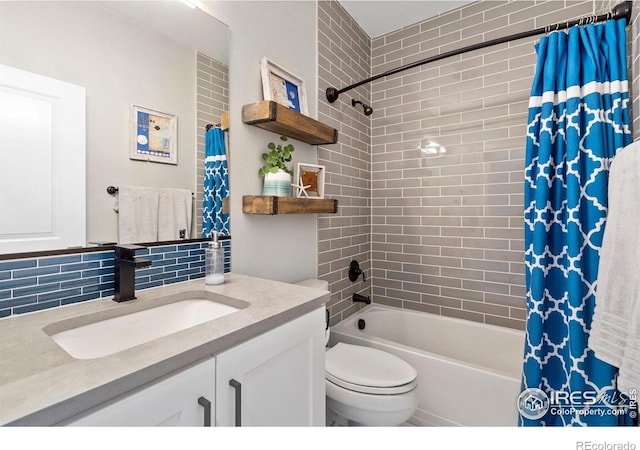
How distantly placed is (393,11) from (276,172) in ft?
5.32

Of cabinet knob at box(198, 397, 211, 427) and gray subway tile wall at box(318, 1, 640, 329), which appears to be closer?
cabinet knob at box(198, 397, 211, 427)

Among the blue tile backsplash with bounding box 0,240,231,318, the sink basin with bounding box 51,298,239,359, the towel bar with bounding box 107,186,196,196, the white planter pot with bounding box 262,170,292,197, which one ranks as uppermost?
the white planter pot with bounding box 262,170,292,197

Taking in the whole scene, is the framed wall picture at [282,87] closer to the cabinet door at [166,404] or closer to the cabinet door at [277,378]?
the cabinet door at [277,378]

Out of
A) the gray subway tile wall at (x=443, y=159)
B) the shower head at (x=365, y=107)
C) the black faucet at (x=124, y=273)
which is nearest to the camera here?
the black faucet at (x=124, y=273)

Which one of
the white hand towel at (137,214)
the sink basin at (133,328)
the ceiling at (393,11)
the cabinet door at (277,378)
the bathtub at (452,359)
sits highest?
the ceiling at (393,11)

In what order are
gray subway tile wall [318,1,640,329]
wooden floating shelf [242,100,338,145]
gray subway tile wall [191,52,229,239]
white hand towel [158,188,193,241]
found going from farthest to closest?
1. gray subway tile wall [318,1,640,329]
2. wooden floating shelf [242,100,338,145]
3. gray subway tile wall [191,52,229,239]
4. white hand towel [158,188,193,241]

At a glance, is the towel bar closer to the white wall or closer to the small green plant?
the white wall

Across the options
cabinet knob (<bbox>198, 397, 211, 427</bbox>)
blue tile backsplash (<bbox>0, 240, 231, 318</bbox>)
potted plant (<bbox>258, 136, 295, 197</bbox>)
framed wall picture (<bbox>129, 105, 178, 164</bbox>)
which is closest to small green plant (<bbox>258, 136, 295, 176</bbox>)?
potted plant (<bbox>258, 136, 295, 197</bbox>)

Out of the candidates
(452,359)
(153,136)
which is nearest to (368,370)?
(452,359)

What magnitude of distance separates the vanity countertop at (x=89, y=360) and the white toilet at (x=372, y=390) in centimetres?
60

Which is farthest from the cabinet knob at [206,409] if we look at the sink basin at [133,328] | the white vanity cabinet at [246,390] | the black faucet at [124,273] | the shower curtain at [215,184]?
the shower curtain at [215,184]

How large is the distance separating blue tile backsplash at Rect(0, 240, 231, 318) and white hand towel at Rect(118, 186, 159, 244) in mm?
59

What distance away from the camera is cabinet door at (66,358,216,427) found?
551 millimetres

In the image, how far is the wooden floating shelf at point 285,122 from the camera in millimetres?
1402
